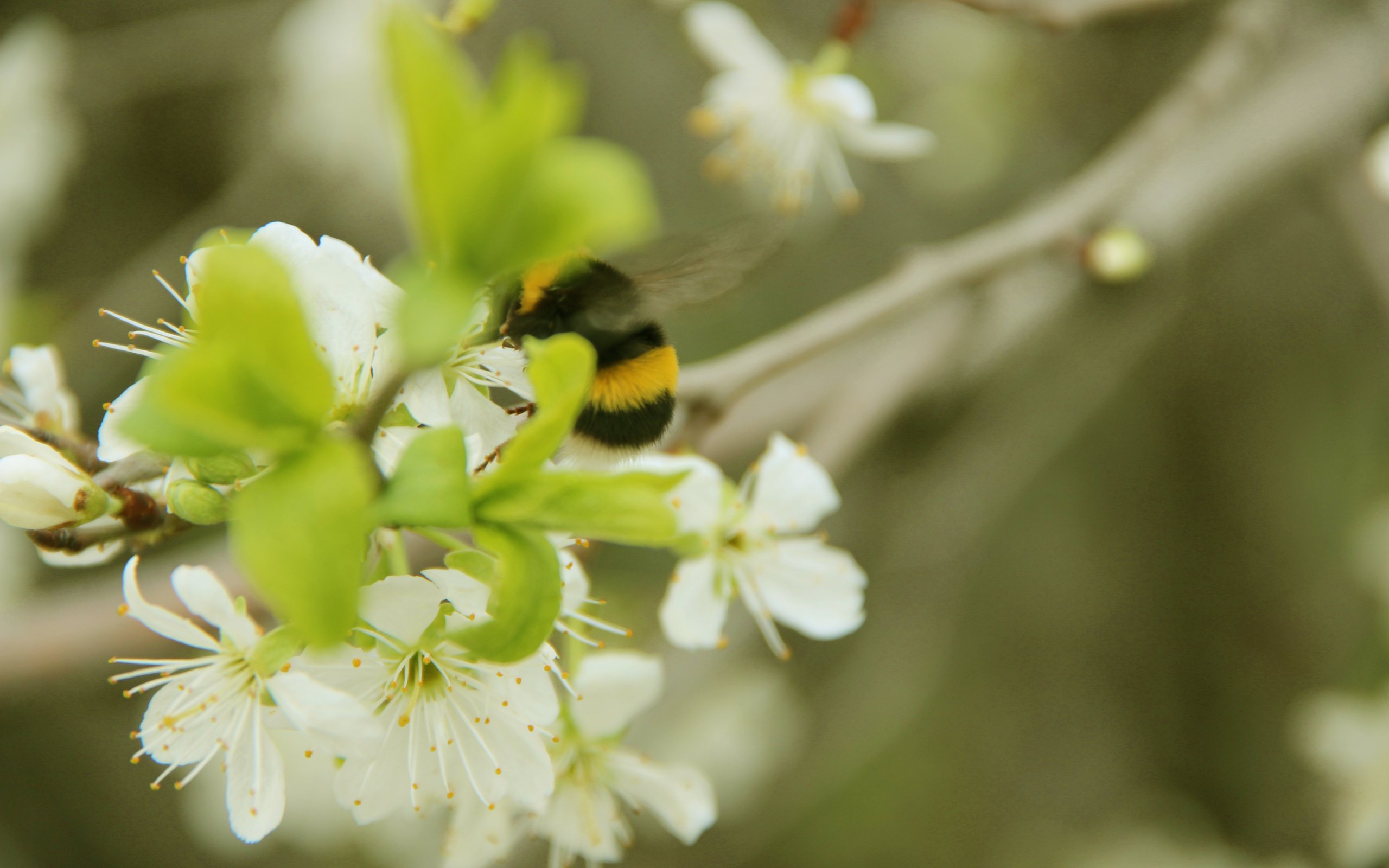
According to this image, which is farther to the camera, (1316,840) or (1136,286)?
(1316,840)

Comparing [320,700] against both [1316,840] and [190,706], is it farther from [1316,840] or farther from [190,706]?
[1316,840]

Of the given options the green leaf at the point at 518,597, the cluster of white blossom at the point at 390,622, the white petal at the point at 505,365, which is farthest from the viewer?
the white petal at the point at 505,365

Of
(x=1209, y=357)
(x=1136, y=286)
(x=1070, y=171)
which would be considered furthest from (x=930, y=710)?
(x=1136, y=286)

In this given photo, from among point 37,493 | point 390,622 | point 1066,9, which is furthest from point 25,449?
point 1066,9

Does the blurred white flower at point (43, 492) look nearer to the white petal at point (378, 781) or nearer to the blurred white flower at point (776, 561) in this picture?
the white petal at point (378, 781)

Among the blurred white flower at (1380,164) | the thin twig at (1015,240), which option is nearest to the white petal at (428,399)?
the thin twig at (1015,240)

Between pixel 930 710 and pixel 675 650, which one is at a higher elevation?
pixel 675 650
